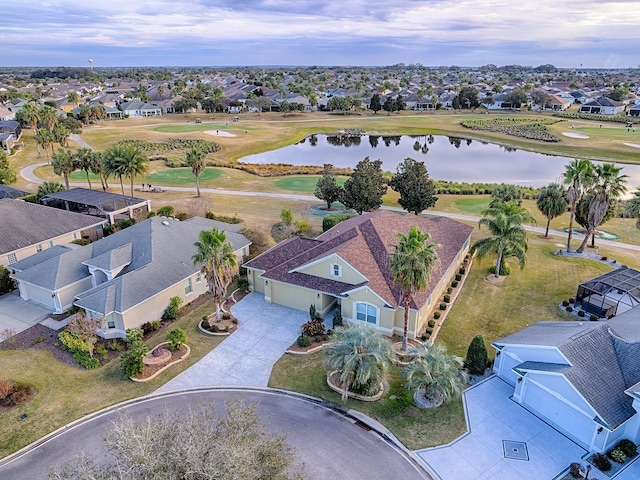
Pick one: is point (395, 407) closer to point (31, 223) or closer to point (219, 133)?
point (31, 223)

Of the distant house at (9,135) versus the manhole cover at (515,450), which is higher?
the distant house at (9,135)

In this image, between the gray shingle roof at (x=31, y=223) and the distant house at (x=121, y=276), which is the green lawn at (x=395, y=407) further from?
the gray shingle roof at (x=31, y=223)

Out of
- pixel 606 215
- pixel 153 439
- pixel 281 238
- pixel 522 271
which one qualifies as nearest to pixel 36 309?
pixel 281 238

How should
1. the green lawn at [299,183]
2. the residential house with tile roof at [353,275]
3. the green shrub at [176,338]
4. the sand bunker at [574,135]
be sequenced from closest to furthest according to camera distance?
the green shrub at [176,338], the residential house with tile roof at [353,275], the green lawn at [299,183], the sand bunker at [574,135]

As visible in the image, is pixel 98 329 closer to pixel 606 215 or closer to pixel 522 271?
pixel 522 271

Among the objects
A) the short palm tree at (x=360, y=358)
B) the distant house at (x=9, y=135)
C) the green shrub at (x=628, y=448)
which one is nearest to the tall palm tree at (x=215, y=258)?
the short palm tree at (x=360, y=358)

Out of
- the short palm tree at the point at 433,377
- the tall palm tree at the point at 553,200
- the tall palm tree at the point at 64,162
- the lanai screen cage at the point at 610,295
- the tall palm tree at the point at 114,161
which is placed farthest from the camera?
the tall palm tree at the point at 64,162

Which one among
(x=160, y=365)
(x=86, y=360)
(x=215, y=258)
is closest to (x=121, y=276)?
(x=86, y=360)

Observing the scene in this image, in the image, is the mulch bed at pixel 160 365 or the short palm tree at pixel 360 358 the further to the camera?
the mulch bed at pixel 160 365
